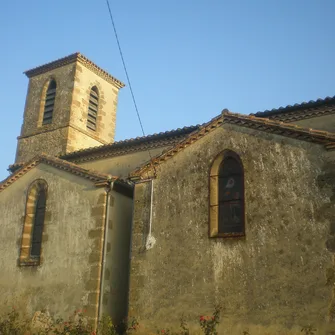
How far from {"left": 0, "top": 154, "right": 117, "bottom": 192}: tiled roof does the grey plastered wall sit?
597mm

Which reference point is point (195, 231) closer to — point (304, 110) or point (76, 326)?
point (76, 326)

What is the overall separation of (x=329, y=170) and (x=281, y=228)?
5.27ft

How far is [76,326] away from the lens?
455 inches

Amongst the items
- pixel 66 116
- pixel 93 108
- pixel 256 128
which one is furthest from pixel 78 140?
pixel 256 128

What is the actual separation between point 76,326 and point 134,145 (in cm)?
734

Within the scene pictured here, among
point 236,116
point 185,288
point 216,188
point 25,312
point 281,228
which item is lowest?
point 25,312

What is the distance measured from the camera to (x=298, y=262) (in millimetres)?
9242

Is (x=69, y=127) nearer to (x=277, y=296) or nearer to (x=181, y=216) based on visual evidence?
(x=181, y=216)

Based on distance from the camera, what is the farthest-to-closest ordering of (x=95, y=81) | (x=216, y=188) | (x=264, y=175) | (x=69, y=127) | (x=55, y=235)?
(x=95, y=81)
(x=69, y=127)
(x=55, y=235)
(x=216, y=188)
(x=264, y=175)

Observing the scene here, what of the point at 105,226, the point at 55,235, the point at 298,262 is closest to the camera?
the point at 298,262

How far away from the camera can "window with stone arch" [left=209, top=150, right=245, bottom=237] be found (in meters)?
10.5

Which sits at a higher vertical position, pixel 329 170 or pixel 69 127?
pixel 69 127

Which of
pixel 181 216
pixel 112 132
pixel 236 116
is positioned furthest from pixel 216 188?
pixel 112 132

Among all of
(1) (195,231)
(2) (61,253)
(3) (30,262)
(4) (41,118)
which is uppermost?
(4) (41,118)
